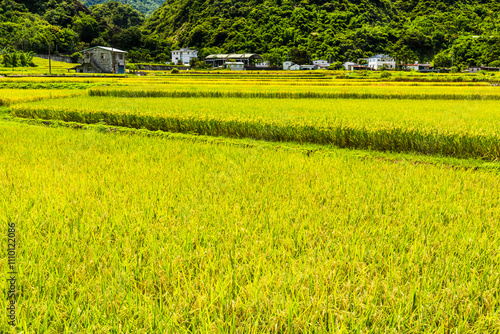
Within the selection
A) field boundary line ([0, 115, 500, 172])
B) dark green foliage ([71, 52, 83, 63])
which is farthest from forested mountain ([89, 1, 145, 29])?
field boundary line ([0, 115, 500, 172])

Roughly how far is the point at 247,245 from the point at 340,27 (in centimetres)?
14311

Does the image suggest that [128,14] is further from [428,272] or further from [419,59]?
[428,272]

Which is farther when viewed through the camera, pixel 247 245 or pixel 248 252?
pixel 247 245

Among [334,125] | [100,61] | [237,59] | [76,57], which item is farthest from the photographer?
[237,59]

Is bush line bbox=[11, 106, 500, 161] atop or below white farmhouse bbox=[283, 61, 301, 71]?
below

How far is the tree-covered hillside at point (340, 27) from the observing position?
111875 mm

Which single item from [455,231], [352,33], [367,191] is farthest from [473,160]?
[352,33]

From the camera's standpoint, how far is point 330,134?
11.1 metres

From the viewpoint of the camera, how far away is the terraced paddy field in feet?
6.31

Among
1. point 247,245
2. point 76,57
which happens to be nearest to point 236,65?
point 76,57

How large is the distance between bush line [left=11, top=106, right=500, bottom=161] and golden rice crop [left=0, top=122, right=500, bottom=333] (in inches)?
184

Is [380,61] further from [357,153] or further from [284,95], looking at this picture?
[357,153]

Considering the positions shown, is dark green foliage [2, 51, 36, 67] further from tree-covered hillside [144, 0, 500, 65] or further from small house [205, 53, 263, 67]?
tree-covered hillside [144, 0, 500, 65]

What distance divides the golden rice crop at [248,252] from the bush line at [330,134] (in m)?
4.66
